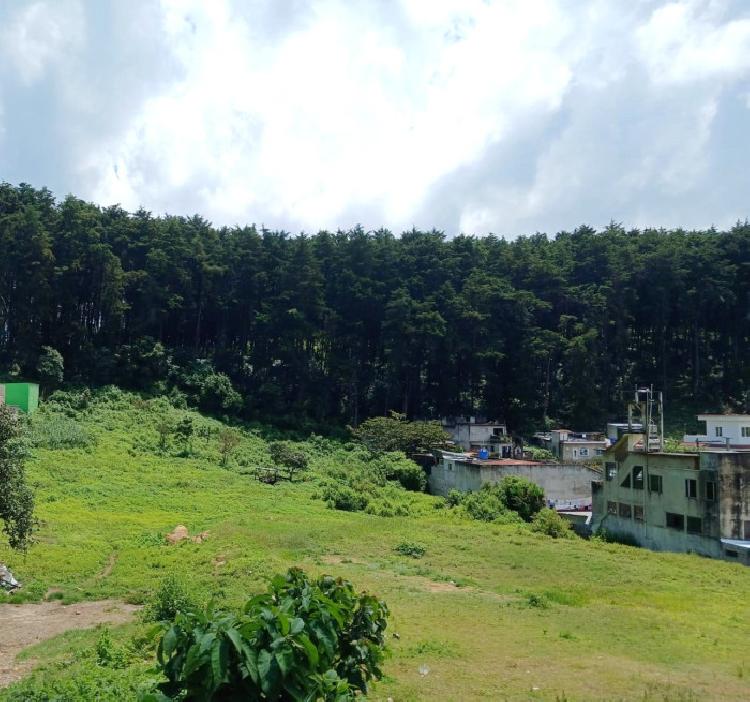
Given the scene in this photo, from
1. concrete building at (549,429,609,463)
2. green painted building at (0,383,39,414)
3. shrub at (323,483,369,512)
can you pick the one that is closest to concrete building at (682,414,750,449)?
concrete building at (549,429,609,463)

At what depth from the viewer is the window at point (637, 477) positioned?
31.7m

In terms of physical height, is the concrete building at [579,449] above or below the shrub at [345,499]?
above

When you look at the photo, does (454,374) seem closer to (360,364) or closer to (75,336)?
(360,364)

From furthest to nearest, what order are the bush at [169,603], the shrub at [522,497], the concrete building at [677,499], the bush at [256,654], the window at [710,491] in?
1. the shrub at [522,497]
2. the window at [710,491]
3. the concrete building at [677,499]
4. the bush at [169,603]
5. the bush at [256,654]

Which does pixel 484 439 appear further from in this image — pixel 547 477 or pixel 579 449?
pixel 547 477

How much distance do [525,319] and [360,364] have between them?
1597 centimetres

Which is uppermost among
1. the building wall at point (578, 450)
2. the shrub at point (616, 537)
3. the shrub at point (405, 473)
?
the building wall at point (578, 450)

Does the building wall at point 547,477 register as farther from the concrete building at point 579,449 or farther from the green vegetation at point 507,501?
the concrete building at point 579,449

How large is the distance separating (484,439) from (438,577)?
3154 cm

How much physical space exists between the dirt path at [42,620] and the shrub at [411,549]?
10745 mm

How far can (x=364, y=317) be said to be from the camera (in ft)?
204

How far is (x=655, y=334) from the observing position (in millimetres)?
62688

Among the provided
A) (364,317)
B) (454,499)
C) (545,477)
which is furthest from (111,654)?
(364,317)

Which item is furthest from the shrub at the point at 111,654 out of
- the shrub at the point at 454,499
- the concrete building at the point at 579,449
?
the concrete building at the point at 579,449
